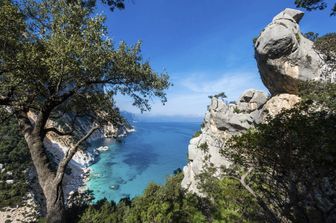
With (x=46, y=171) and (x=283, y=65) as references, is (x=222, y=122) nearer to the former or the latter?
(x=283, y=65)

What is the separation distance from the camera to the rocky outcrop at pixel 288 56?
3353 centimetres

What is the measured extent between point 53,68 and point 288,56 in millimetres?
33793

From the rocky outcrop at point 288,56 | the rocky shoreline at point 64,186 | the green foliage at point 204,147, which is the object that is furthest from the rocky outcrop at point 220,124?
the rocky shoreline at point 64,186

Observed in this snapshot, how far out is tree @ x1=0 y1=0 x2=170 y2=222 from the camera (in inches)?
360

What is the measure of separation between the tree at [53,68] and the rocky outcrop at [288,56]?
28.4 m

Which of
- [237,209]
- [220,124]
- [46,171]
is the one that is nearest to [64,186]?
[220,124]

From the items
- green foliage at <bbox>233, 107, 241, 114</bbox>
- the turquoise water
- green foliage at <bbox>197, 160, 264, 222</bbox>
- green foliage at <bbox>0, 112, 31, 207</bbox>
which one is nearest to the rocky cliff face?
green foliage at <bbox>233, 107, 241, 114</bbox>

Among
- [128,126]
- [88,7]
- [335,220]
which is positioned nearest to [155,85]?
[128,126]

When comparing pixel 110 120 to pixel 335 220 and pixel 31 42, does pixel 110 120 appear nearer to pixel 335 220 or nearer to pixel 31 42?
pixel 31 42

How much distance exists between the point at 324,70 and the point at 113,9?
33.3 m

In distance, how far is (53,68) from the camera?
8992mm

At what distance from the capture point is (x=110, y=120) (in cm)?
1279

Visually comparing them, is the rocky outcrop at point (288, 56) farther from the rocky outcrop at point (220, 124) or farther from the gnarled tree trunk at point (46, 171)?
the gnarled tree trunk at point (46, 171)

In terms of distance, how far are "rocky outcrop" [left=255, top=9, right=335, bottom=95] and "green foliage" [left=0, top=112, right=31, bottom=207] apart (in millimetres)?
37788
